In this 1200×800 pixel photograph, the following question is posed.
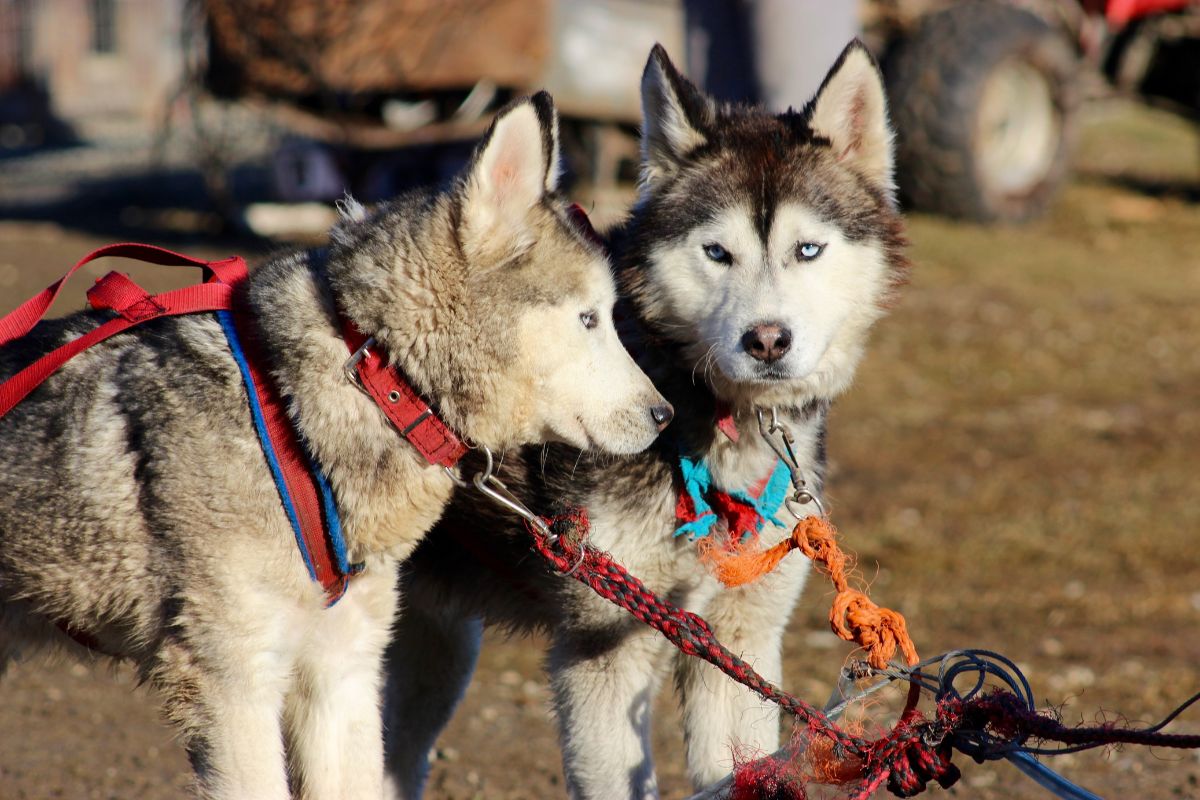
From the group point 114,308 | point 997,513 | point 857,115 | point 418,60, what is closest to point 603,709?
point 114,308

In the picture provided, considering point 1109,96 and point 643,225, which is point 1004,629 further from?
point 1109,96

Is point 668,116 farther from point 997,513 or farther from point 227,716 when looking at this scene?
point 997,513

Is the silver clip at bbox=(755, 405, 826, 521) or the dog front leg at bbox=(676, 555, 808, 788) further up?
the silver clip at bbox=(755, 405, 826, 521)

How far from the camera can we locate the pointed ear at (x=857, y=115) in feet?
10.7

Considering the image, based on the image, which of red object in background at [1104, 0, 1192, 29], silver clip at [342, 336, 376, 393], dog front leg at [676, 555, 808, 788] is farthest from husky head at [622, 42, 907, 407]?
red object in background at [1104, 0, 1192, 29]

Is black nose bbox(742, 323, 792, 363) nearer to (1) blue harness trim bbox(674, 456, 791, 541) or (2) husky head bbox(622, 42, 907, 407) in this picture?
(2) husky head bbox(622, 42, 907, 407)

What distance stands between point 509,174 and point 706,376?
2.45 ft

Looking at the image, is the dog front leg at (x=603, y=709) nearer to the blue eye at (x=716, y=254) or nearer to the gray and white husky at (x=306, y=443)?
the gray and white husky at (x=306, y=443)

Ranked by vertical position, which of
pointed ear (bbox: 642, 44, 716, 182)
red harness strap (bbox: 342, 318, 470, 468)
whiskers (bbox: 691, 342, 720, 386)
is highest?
pointed ear (bbox: 642, 44, 716, 182)

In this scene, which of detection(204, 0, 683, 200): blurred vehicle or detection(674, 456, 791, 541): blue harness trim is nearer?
detection(674, 456, 791, 541): blue harness trim

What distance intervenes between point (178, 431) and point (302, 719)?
0.69 metres

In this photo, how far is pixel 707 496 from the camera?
10.4ft

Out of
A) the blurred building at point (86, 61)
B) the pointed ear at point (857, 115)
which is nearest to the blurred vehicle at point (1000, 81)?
the pointed ear at point (857, 115)

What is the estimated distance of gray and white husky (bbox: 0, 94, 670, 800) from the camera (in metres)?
2.65
